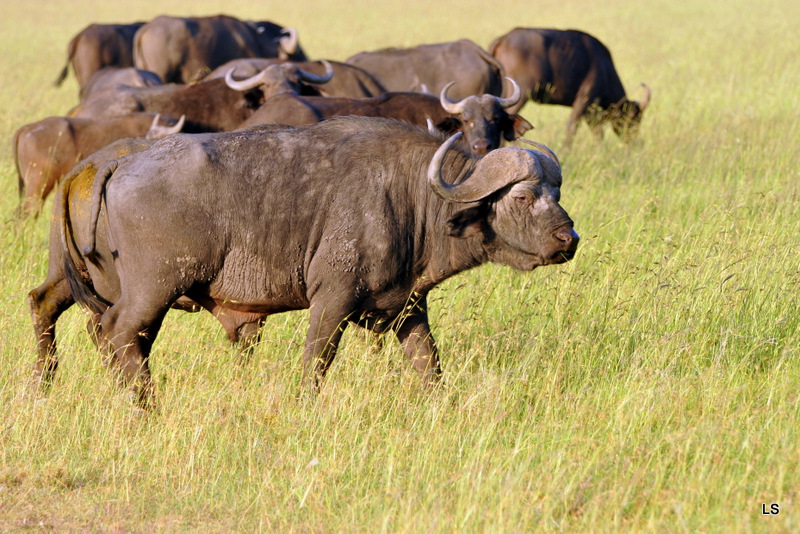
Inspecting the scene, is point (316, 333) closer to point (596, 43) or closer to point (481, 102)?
point (481, 102)

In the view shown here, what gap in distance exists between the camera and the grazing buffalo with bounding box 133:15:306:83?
1856 cm

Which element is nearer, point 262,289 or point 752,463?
point 752,463

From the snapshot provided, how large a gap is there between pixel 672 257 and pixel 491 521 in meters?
4.03

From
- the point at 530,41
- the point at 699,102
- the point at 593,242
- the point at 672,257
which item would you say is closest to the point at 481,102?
the point at 593,242

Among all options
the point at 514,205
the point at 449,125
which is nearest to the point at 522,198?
the point at 514,205

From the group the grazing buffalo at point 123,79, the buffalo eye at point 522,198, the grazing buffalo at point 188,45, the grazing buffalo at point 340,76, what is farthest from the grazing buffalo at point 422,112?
the grazing buffalo at point 188,45

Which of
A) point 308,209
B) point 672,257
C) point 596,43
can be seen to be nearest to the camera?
point 308,209

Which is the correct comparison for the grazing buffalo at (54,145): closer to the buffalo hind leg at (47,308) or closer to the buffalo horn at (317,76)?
the buffalo horn at (317,76)

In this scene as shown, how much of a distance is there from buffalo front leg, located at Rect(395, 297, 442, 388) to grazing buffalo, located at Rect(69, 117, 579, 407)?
10 cm

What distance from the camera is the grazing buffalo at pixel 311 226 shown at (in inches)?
209

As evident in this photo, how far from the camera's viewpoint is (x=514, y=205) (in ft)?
17.6

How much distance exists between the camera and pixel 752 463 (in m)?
4.38

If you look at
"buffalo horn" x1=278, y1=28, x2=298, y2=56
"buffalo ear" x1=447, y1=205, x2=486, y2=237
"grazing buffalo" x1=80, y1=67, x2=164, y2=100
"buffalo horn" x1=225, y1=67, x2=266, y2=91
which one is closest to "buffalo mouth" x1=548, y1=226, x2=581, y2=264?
"buffalo ear" x1=447, y1=205, x2=486, y2=237

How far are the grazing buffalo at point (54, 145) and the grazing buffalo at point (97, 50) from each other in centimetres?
1058
